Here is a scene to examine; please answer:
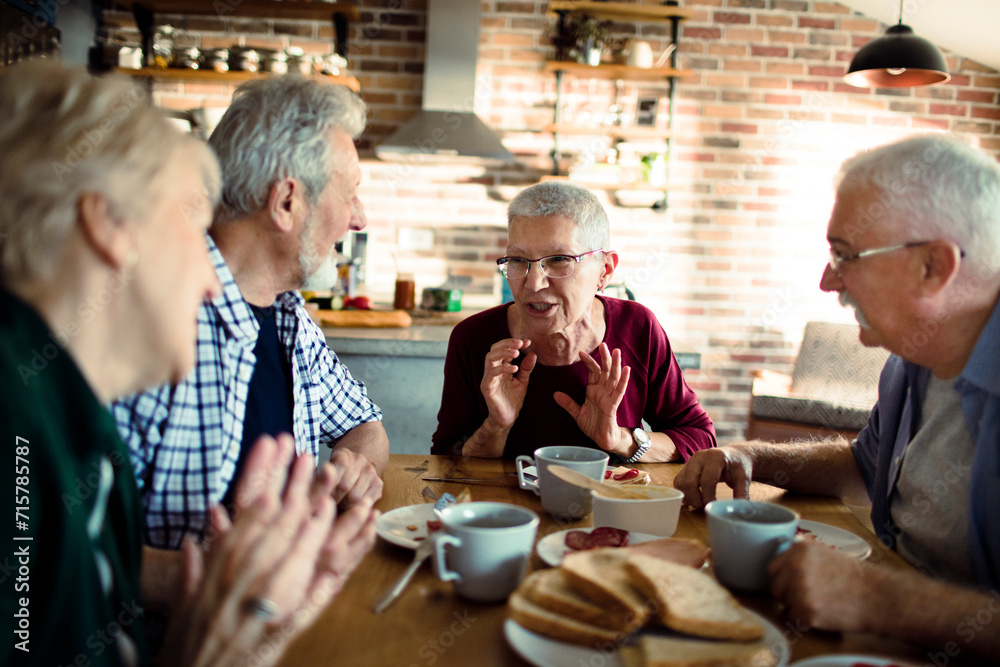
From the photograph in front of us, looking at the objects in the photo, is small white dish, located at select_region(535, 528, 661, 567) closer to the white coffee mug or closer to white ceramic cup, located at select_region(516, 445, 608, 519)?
white ceramic cup, located at select_region(516, 445, 608, 519)

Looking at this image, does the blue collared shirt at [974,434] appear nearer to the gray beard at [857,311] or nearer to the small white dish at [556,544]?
the gray beard at [857,311]

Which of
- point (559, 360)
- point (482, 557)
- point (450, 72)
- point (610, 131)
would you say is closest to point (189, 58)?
point (450, 72)

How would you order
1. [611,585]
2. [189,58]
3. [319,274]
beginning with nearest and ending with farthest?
[611,585]
[319,274]
[189,58]

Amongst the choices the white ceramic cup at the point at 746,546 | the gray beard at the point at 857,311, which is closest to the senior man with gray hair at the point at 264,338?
the white ceramic cup at the point at 746,546

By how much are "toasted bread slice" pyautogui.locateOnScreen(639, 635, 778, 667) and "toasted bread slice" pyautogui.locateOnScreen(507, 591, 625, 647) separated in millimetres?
40

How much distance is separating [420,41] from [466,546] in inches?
159

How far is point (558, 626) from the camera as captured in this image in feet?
2.61

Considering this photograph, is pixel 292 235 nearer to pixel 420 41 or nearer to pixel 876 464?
pixel 876 464

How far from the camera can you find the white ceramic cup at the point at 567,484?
1195 mm

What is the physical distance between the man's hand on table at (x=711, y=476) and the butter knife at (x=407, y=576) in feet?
1.66

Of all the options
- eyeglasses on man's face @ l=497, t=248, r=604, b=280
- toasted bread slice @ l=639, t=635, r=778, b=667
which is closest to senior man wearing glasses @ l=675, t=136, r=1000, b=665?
toasted bread slice @ l=639, t=635, r=778, b=667

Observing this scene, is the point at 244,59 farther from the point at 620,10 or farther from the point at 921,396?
the point at 921,396

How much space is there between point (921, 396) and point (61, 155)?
4.34 feet
